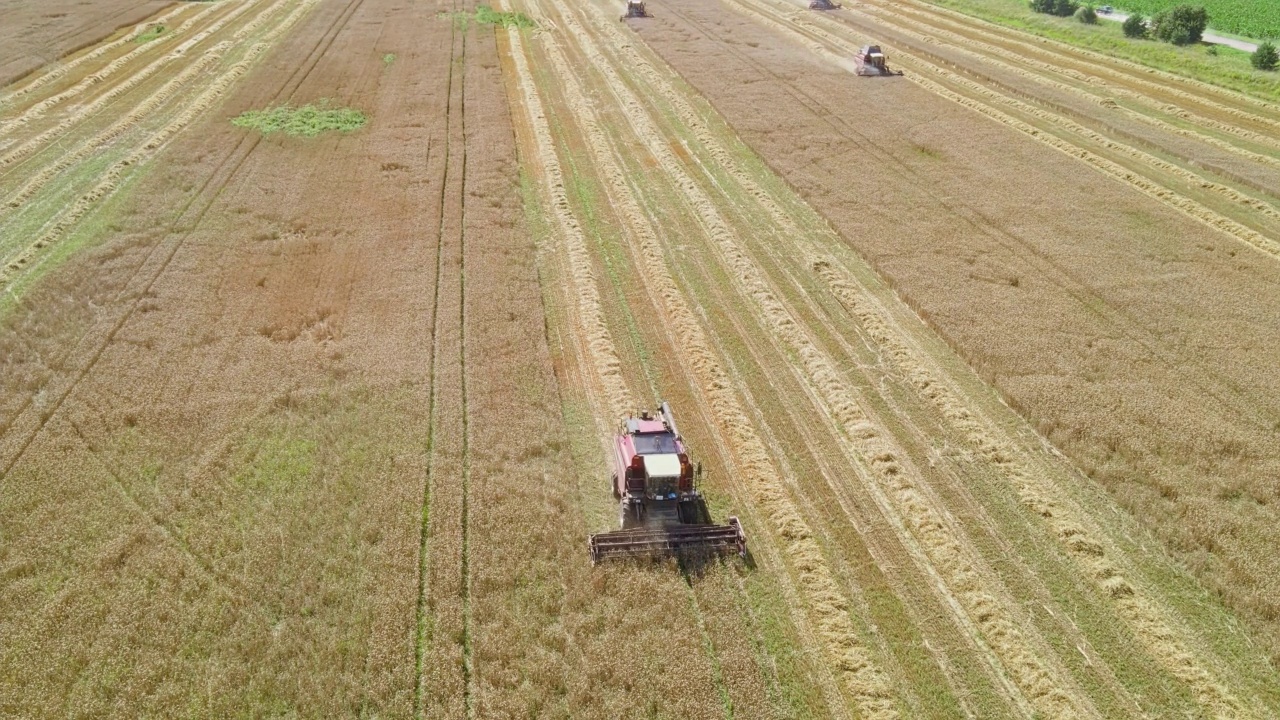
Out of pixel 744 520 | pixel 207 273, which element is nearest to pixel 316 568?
pixel 744 520

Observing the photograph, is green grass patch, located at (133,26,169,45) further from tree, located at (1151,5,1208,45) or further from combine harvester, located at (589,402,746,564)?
tree, located at (1151,5,1208,45)

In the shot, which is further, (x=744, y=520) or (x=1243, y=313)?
(x=1243, y=313)

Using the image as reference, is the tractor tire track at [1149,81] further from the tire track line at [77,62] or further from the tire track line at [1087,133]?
the tire track line at [77,62]

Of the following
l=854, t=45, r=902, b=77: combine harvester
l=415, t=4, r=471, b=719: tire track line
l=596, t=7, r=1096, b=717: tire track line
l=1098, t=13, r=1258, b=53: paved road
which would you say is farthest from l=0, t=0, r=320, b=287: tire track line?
l=1098, t=13, r=1258, b=53: paved road

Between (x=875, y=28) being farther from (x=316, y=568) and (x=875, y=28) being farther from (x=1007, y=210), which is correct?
(x=316, y=568)

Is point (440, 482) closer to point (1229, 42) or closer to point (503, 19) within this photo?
point (503, 19)

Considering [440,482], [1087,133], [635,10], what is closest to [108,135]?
[440,482]

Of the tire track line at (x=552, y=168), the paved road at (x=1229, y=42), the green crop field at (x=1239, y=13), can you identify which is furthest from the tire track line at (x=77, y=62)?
the green crop field at (x=1239, y=13)
